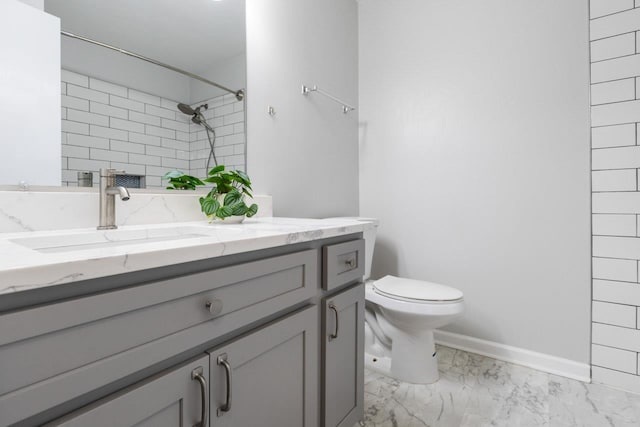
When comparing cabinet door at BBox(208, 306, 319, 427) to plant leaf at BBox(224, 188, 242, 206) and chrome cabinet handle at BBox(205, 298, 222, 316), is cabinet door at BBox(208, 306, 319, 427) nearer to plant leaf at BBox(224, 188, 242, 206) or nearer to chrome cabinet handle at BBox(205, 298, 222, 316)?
chrome cabinet handle at BBox(205, 298, 222, 316)

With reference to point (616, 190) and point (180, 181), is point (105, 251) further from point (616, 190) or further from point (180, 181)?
point (616, 190)

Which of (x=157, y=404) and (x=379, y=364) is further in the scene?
(x=379, y=364)

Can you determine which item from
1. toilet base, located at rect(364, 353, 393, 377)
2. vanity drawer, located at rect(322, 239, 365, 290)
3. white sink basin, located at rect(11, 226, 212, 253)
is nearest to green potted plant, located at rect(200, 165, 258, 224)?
white sink basin, located at rect(11, 226, 212, 253)

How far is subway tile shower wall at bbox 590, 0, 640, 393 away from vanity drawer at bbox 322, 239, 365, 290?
1276 mm

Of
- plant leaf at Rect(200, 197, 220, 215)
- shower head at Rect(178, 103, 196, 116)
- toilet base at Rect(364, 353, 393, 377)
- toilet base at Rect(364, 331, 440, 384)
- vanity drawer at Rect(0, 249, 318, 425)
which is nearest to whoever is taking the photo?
vanity drawer at Rect(0, 249, 318, 425)

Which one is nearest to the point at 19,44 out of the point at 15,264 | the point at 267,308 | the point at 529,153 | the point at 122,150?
the point at 122,150

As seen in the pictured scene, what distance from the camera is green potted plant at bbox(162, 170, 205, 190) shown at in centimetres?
128

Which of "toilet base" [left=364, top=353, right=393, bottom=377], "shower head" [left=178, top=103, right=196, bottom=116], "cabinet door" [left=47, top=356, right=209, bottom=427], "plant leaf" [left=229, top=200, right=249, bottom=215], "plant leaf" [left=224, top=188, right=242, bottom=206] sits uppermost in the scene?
"shower head" [left=178, top=103, right=196, bottom=116]

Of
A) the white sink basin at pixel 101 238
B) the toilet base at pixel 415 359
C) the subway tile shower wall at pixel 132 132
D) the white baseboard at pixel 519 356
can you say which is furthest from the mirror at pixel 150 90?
the white baseboard at pixel 519 356

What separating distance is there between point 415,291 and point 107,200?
1.36 meters

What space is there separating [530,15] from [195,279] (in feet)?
7.06

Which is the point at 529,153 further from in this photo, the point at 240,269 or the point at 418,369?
the point at 240,269

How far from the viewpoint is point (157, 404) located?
0.58m

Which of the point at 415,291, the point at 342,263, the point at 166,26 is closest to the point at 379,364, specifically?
the point at 415,291
